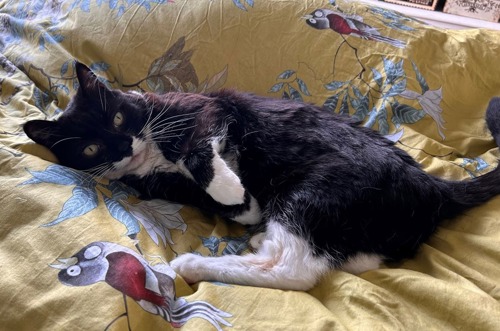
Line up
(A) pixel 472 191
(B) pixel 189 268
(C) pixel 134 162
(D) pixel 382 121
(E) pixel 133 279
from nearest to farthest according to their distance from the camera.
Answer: (E) pixel 133 279 → (B) pixel 189 268 → (A) pixel 472 191 → (C) pixel 134 162 → (D) pixel 382 121

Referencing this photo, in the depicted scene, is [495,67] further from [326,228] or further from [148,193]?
[148,193]

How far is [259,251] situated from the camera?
3.32 feet

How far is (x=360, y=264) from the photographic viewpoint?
96cm

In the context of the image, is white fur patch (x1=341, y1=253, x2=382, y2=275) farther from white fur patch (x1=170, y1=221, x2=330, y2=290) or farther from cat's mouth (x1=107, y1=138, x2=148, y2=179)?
cat's mouth (x1=107, y1=138, x2=148, y2=179)

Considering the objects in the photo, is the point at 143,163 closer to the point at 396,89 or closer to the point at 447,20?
the point at 396,89

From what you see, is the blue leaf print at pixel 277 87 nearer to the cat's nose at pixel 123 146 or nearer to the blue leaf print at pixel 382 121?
the blue leaf print at pixel 382 121

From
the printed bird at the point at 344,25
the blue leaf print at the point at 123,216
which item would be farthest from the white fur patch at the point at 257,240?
the printed bird at the point at 344,25

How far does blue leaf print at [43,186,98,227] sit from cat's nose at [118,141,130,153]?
0.45 ft

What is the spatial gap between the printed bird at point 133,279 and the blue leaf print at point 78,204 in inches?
3.5

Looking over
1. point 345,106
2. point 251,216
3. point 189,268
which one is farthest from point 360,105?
point 189,268

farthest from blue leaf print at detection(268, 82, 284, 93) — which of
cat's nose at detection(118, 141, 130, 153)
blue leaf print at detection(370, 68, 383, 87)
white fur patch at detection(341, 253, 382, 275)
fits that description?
white fur patch at detection(341, 253, 382, 275)

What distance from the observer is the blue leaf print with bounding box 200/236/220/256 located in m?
1.02

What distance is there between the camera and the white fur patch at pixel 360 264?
3.13 feet

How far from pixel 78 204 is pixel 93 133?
22cm
